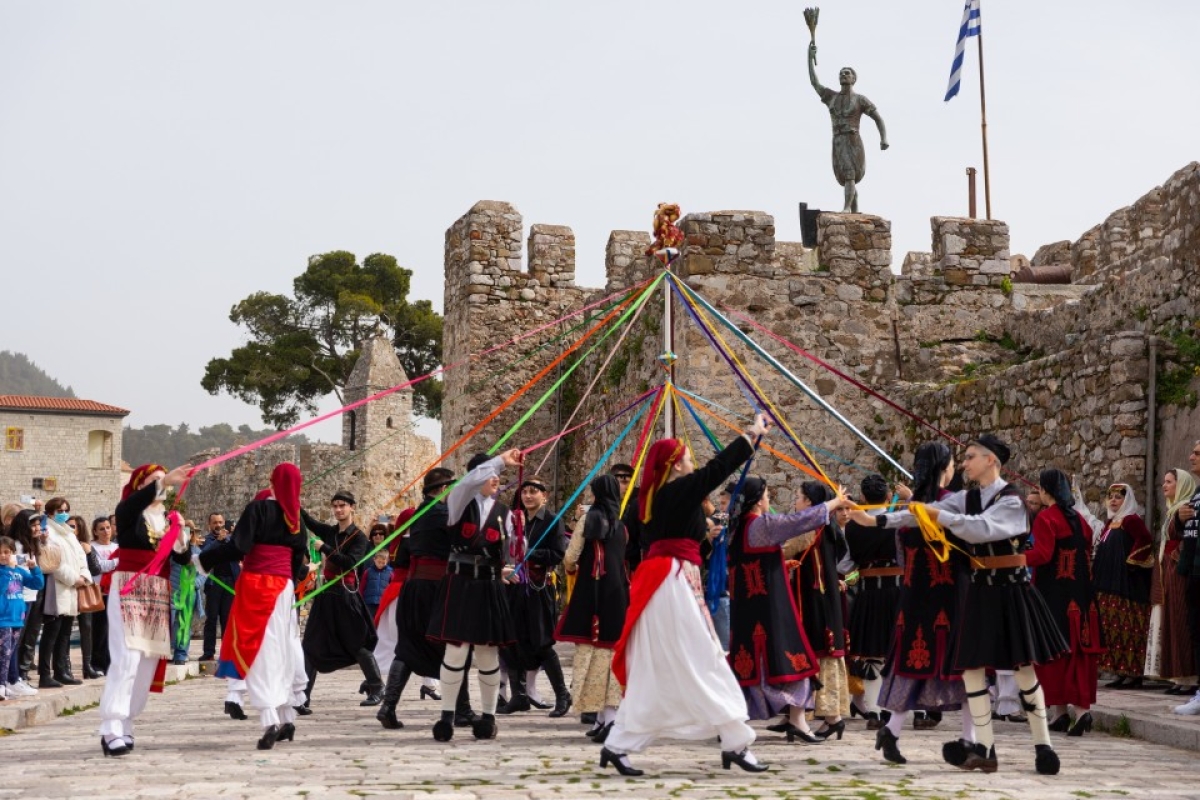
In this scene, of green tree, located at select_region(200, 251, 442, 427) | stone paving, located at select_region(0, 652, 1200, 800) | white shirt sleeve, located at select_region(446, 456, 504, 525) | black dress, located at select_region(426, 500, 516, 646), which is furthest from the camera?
green tree, located at select_region(200, 251, 442, 427)

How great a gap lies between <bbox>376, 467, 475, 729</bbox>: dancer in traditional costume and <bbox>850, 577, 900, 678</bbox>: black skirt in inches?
105

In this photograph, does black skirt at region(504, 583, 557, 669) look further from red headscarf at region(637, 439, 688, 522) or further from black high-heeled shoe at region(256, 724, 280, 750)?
red headscarf at region(637, 439, 688, 522)

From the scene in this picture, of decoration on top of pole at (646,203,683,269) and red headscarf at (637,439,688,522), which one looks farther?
decoration on top of pole at (646,203,683,269)

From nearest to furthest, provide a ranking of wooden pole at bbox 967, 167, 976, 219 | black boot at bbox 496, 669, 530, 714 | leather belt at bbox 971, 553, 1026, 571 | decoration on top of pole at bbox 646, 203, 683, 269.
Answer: leather belt at bbox 971, 553, 1026, 571 < black boot at bbox 496, 669, 530, 714 < decoration on top of pole at bbox 646, 203, 683, 269 < wooden pole at bbox 967, 167, 976, 219

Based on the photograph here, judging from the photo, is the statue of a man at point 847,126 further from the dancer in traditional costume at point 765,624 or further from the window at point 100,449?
the window at point 100,449

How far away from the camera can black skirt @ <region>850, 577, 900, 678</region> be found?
10.3m

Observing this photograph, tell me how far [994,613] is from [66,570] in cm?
857

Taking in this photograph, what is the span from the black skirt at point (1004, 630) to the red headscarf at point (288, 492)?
392cm

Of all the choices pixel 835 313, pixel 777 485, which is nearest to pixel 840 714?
pixel 777 485

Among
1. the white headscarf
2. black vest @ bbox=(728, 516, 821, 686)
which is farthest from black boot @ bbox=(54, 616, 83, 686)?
the white headscarf

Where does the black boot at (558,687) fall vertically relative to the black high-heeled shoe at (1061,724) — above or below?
above

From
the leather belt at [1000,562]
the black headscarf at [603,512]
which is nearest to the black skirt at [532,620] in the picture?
the black headscarf at [603,512]

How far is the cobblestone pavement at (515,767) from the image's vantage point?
6922 mm

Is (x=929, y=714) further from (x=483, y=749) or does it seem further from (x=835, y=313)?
(x=835, y=313)
